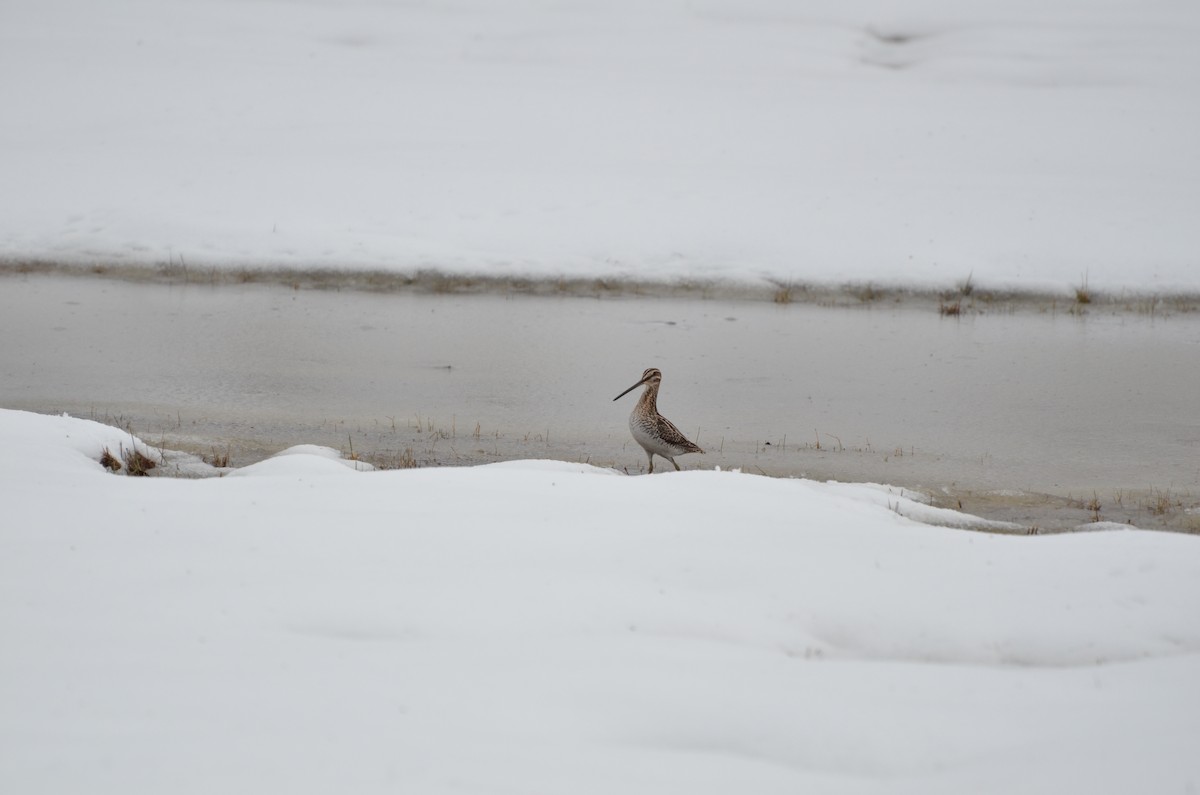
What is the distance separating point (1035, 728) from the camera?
13.6 ft

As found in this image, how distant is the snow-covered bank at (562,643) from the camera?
368 cm

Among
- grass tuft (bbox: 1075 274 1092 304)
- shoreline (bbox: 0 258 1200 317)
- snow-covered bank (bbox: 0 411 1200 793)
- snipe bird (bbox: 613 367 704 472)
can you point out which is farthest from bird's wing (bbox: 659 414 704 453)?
grass tuft (bbox: 1075 274 1092 304)

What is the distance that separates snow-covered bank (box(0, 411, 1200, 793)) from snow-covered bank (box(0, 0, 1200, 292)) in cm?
1271

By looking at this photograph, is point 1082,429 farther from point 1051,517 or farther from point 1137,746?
point 1137,746

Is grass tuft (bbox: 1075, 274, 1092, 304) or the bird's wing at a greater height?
grass tuft (bbox: 1075, 274, 1092, 304)

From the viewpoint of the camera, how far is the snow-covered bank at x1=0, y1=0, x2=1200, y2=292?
19.1 metres

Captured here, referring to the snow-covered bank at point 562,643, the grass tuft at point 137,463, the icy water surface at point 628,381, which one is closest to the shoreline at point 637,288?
the icy water surface at point 628,381

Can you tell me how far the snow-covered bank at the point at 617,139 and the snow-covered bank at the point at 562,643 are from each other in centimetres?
1271

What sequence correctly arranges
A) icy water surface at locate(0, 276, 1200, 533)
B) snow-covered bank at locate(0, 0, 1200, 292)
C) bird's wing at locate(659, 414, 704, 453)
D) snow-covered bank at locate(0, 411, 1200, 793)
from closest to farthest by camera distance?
1. snow-covered bank at locate(0, 411, 1200, 793)
2. bird's wing at locate(659, 414, 704, 453)
3. icy water surface at locate(0, 276, 1200, 533)
4. snow-covered bank at locate(0, 0, 1200, 292)

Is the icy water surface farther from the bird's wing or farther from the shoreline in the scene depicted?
the bird's wing

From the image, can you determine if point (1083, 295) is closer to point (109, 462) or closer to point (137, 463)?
point (137, 463)

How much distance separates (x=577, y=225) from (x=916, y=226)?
222 inches

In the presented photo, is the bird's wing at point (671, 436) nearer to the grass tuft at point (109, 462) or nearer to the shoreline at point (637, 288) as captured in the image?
the grass tuft at point (109, 462)

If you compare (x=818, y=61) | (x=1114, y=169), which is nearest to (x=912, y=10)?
(x=818, y=61)
